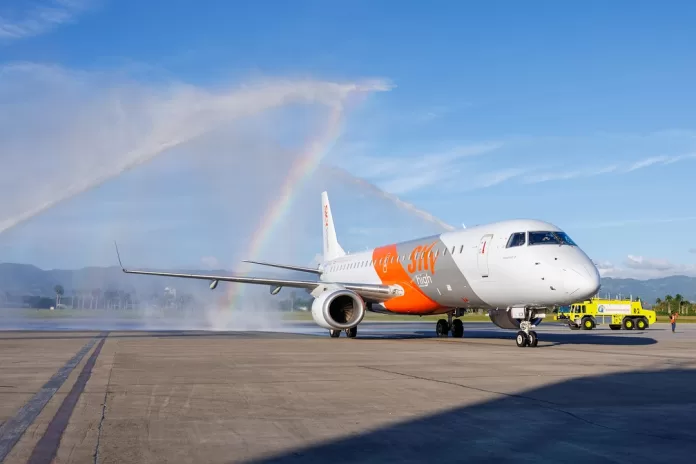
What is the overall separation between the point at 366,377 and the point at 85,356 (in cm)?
914

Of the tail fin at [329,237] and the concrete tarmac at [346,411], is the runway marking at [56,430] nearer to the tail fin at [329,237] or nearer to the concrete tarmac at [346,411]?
the concrete tarmac at [346,411]

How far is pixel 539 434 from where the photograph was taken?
7.73 metres

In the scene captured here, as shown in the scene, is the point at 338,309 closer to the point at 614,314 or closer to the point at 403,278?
the point at 403,278

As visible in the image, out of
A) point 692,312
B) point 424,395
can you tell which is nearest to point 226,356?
point 424,395

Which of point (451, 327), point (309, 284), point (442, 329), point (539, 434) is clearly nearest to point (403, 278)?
point (451, 327)

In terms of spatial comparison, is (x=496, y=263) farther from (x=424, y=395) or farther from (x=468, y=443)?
(x=468, y=443)

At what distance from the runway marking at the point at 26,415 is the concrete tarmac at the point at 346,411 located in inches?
1.1

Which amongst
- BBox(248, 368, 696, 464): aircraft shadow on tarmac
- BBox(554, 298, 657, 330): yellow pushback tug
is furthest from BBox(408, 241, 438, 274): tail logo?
BBox(554, 298, 657, 330): yellow pushback tug

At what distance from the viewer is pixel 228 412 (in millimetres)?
9344

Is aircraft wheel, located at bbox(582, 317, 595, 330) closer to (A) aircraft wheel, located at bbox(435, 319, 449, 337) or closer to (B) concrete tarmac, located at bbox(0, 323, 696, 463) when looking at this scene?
(A) aircraft wheel, located at bbox(435, 319, 449, 337)

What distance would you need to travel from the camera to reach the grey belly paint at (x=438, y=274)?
26267mm

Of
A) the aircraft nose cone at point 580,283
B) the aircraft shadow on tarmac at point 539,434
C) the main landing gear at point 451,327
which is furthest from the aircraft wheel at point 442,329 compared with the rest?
the aircraft shadow on tarmac at point 539,434

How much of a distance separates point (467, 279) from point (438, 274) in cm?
211

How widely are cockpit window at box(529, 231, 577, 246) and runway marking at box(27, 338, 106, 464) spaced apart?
14.5 meters
